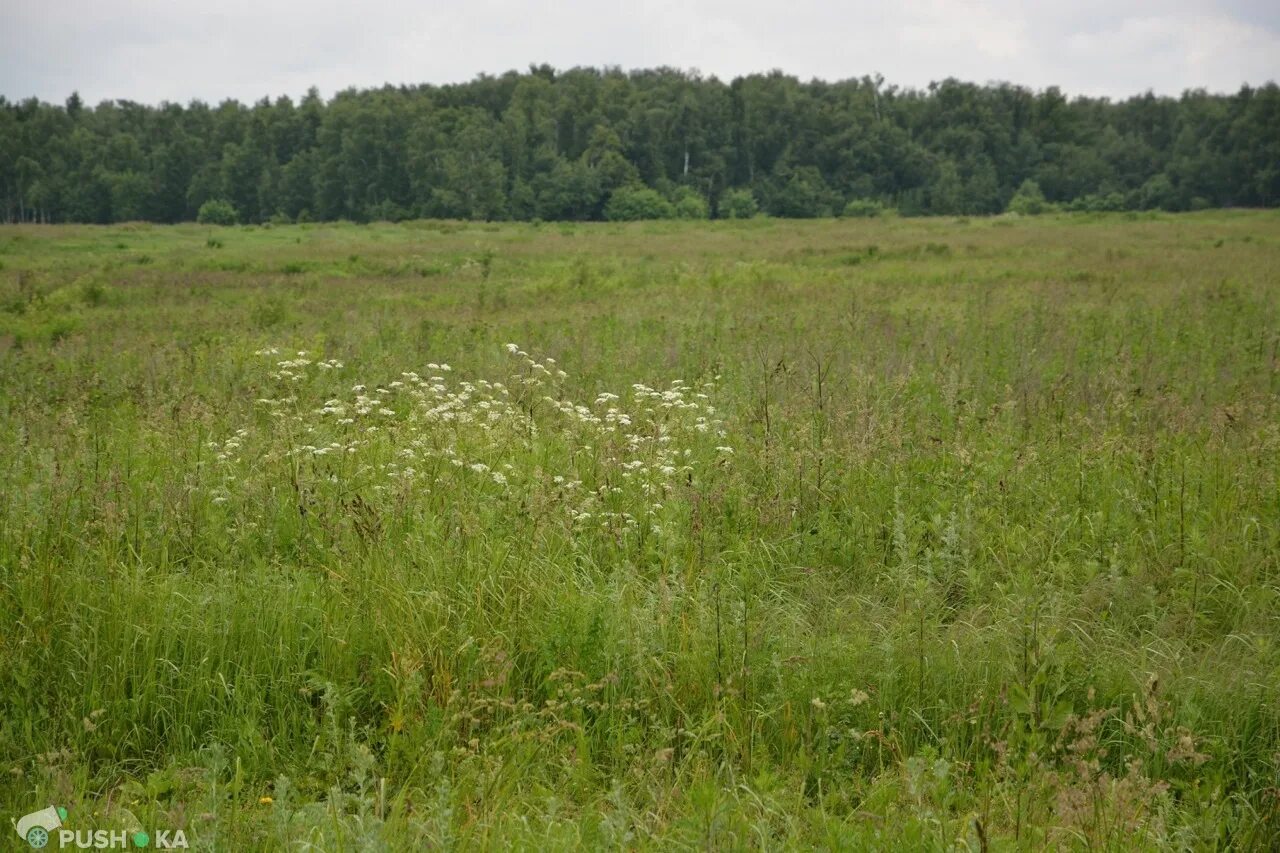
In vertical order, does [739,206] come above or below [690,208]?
above

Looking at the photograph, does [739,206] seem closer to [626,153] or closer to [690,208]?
[690,208]

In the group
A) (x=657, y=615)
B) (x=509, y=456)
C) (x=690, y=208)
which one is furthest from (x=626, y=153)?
(x=657, y=615)

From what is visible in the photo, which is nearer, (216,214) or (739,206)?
(216,214)

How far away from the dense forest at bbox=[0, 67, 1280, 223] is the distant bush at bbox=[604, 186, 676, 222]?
0.18 metres

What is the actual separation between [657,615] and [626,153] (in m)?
103

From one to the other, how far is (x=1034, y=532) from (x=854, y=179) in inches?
4121

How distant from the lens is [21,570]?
14.5ft

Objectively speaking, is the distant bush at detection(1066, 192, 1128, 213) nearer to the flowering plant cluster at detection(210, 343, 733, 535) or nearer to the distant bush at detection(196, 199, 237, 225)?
the distant bush at detection(196, 199, 237, 225)

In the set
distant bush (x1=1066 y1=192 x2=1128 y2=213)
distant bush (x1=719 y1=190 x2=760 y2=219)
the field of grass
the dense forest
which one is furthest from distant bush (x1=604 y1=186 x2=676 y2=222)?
the field of grass

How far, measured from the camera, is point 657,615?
4.29 metres

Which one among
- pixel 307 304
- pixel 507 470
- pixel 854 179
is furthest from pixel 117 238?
pixel 854 179

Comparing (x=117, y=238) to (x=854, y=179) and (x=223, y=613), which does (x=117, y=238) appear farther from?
(x=854, y=179)

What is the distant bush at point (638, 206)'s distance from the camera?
82875mm

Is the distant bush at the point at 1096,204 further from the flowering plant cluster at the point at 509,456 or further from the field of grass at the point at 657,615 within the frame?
the flowering plant cluster at the point at 509,456
